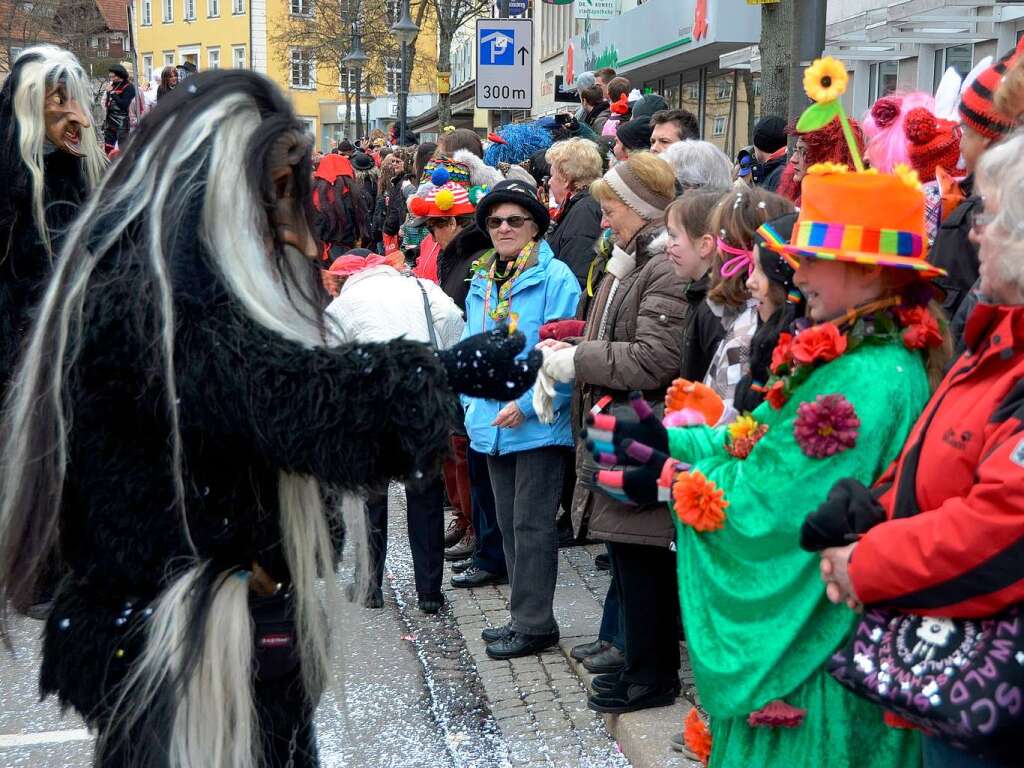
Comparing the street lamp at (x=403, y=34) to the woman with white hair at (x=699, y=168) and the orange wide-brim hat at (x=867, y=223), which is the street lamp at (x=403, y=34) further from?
the orange wide-brim hat at (x=867, y=223)

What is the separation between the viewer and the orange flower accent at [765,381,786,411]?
101 inches

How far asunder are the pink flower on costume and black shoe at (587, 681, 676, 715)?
75.2 inches

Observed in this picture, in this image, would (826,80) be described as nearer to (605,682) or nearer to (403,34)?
(605,682)

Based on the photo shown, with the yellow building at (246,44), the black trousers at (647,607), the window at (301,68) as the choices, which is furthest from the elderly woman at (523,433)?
the yellow building at (246,44)

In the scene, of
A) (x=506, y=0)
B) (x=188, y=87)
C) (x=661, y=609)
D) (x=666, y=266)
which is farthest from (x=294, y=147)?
(x=506, y=0)

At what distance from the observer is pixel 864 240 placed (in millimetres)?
2412

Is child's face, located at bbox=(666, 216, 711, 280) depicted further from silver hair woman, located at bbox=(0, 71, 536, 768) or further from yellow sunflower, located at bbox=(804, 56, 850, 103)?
silver hair woman, located at bbox=(0, 71, 536, 768)

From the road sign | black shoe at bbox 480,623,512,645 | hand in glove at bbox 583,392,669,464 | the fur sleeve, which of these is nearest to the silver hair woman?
the fur sleeve

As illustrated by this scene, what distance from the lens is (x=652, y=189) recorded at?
4285mm

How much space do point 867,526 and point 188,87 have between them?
5.02ft

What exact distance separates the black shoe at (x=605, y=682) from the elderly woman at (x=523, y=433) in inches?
22.2

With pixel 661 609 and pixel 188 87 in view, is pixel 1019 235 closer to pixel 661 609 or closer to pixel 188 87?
pixel 188 87

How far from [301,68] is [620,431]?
54.3m

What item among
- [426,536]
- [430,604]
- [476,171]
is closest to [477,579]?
[430,604]
